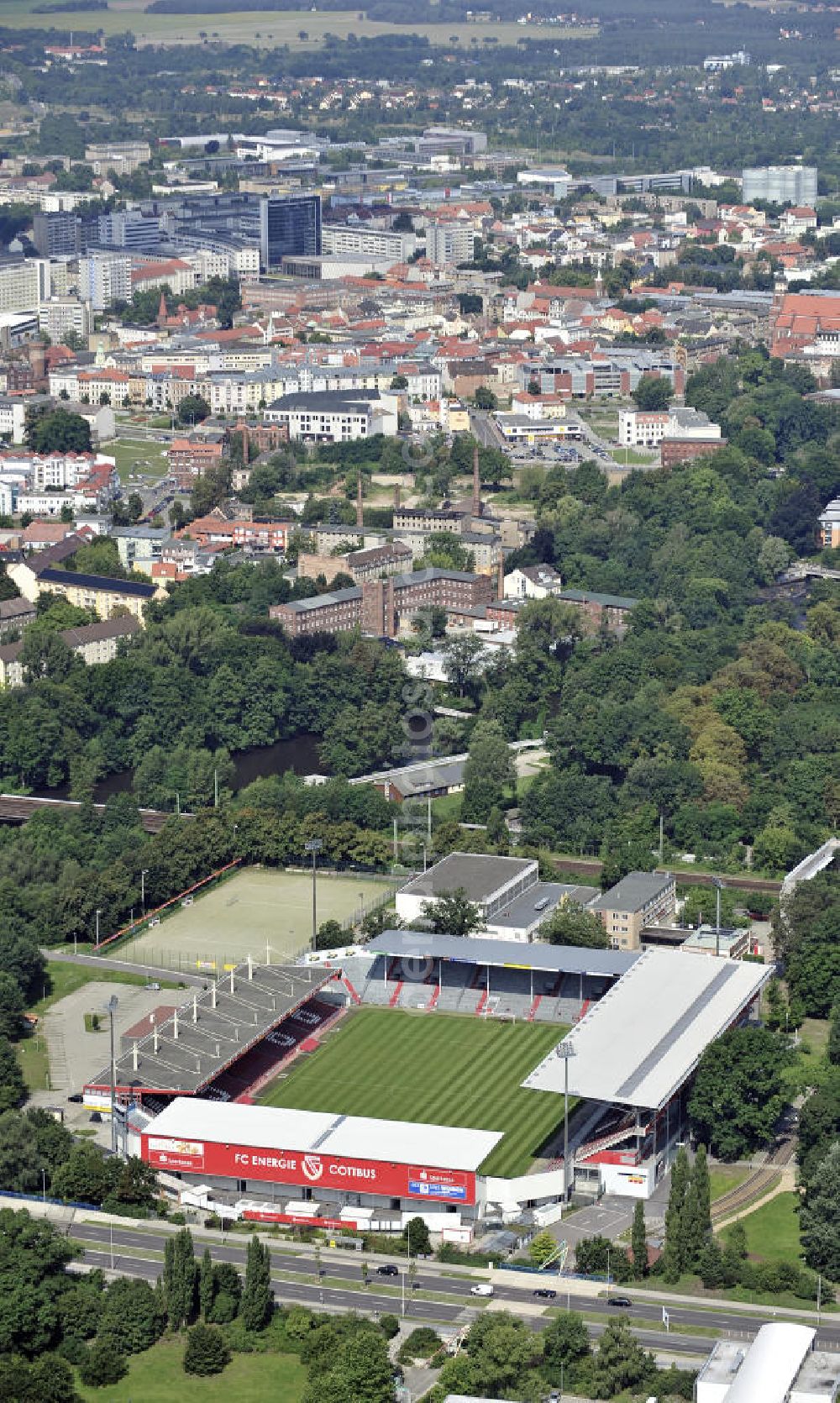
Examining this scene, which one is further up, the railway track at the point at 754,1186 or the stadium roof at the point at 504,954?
the stadium roof at the point at 504,954

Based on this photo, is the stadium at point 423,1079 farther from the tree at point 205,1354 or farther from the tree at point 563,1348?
the tree at point 205,1354

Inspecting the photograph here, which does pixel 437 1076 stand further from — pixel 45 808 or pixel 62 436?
pixel 62 436

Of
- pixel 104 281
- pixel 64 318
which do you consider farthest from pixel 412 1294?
pixel 104 281

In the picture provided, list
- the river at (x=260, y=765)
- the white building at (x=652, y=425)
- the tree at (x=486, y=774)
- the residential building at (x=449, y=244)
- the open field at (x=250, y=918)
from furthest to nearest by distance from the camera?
the residential building at (x=449, y=244)
the white building at (x=652, y=425)
the river at (x=260, y=765)
the tree at (x=486, y=774)
the open field at (x=250, y=918)

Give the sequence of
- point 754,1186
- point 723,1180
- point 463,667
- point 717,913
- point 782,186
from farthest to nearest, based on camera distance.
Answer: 1. point 782,186
2. point 463,667
3. point 717,913
4. point 723,1180
5. point 754,1186

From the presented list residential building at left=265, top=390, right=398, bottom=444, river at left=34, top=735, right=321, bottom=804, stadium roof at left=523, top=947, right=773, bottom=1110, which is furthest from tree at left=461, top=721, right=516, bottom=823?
residential building at left=265, top=390, right=398, bottom=444

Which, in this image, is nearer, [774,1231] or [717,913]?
[774,1231]

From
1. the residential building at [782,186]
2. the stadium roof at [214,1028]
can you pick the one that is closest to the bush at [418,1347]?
the stadium roof at [214,1028]
